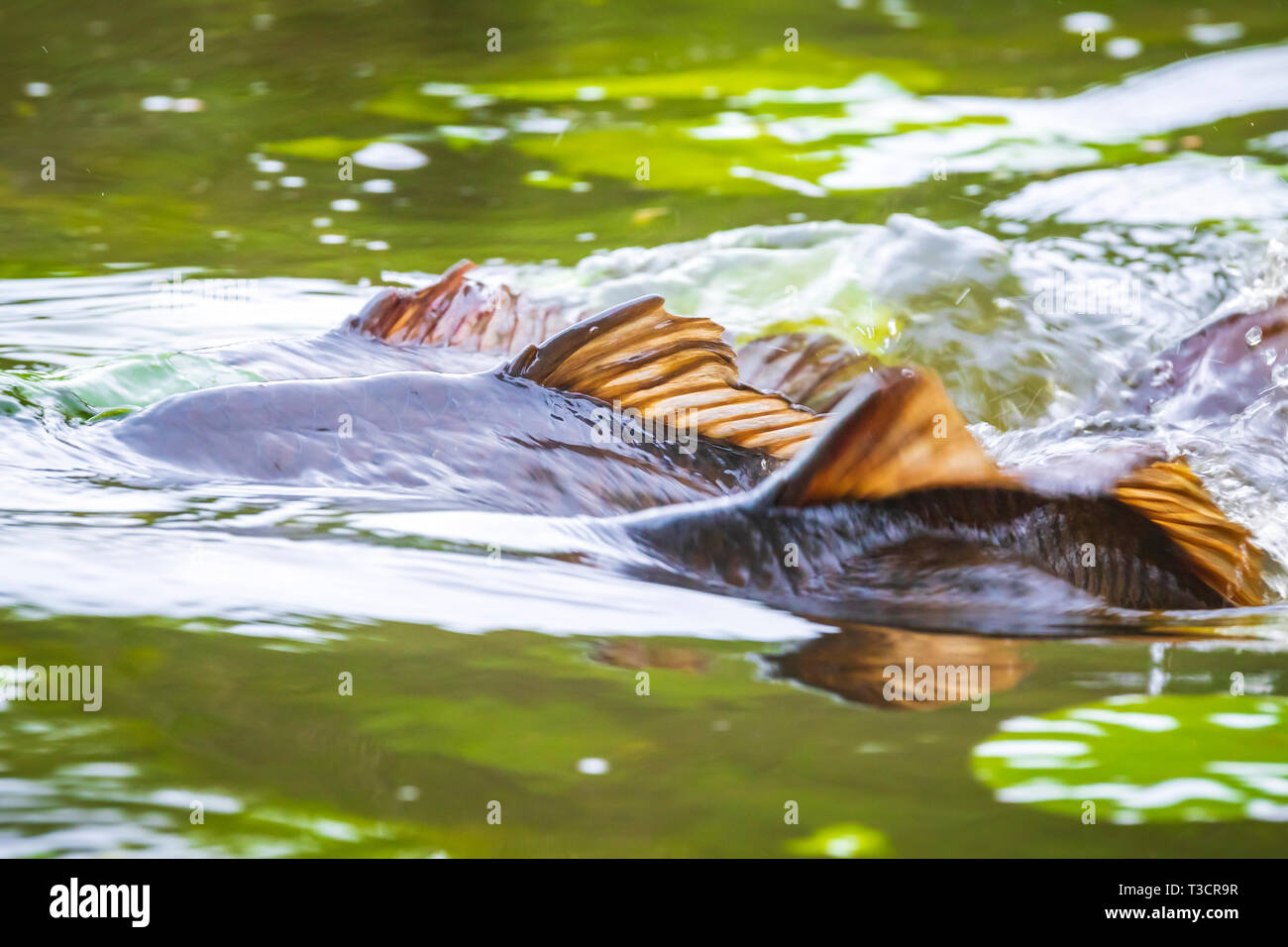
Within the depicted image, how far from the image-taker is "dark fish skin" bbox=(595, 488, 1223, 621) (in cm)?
171

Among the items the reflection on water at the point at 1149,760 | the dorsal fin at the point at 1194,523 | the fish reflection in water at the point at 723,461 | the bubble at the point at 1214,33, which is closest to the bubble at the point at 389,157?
the fish reflection in water at the point at 723,461

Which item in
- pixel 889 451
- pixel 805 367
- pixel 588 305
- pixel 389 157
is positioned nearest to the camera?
pixel 889 451

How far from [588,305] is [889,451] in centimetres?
242

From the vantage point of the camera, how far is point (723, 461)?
87.4 inches

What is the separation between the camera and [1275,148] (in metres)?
4.93

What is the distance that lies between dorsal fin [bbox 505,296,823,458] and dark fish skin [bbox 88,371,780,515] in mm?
33

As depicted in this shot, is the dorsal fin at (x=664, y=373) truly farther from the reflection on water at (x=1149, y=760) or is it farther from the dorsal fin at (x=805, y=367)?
the reflection on water at (x=1149, y=760)

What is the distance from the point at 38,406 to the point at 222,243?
6.58 feet

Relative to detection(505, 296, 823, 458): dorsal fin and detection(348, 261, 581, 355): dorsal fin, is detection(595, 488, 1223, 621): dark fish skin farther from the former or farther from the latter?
detection(348, 261, 581, 355): dorsal fin

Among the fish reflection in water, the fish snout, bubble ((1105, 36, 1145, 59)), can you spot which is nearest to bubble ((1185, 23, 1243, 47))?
bubble ((1105, 36, 1145, 59))

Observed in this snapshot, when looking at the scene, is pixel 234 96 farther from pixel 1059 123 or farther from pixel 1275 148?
pixel 1275 148

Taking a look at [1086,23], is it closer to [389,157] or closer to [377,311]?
[389,157]

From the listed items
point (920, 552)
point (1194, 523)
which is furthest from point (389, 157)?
point (1194, 523)
